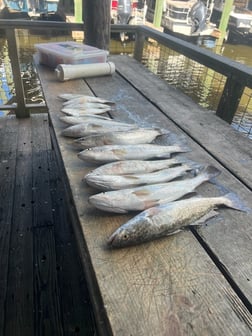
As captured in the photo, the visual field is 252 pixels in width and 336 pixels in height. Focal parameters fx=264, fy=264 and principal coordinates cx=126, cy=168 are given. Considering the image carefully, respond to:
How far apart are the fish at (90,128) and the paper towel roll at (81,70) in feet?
3.41

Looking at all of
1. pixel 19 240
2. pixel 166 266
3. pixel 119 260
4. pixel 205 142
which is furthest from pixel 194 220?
pixel 19 240

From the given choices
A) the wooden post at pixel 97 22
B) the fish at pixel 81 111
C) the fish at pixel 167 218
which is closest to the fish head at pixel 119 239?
the fish at pixel 167 218

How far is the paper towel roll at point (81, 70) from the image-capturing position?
2.54 meters

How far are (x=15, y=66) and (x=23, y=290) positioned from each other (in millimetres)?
3202

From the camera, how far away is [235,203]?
4.13 feet

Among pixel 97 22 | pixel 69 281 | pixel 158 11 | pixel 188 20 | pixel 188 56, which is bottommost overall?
pixel 69 281

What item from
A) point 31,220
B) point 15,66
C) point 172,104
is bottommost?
point 31,220

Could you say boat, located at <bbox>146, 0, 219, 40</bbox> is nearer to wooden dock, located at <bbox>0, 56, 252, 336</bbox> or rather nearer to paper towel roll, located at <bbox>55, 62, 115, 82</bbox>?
paper towel roll, located at <bbox>55, 62, 115, 82</bbox>

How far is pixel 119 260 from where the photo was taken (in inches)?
37.2

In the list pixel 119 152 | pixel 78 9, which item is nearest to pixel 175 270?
pixel 119 152

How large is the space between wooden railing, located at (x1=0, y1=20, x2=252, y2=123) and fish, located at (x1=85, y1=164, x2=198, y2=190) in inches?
44.7

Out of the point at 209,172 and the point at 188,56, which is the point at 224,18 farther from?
the point at 209,172

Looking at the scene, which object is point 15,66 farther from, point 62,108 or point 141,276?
point 141,276

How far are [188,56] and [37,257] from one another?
98.0 inches
